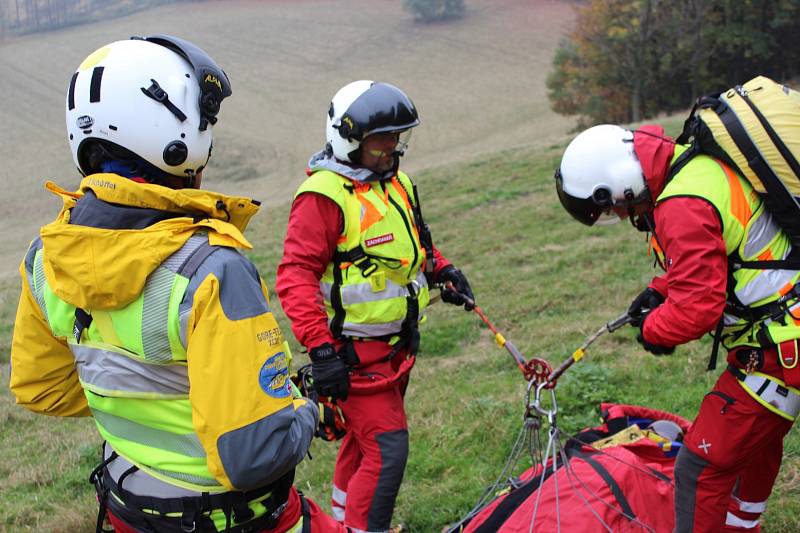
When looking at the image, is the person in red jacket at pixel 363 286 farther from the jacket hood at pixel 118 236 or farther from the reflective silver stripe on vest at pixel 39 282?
the jacket hood at pixel 118 236

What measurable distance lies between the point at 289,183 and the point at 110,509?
40.4 m

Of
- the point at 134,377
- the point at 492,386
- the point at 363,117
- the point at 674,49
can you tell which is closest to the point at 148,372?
the point at 134,377

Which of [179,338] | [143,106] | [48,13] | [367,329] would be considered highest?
[143,106]

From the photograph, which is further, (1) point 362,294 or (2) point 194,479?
(1) point 362,294

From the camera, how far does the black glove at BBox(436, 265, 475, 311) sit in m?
5.40

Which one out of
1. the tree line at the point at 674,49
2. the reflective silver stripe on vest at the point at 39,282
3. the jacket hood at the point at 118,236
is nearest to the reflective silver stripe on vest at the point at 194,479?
the jacket hood at the point at 118,236

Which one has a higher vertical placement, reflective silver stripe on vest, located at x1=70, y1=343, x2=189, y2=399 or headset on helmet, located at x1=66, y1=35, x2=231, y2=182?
headset on helmet, located at x1=66, y1=35, x2=231, y2=182

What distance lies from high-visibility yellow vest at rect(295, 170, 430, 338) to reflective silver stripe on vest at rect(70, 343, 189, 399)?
6.37 ft

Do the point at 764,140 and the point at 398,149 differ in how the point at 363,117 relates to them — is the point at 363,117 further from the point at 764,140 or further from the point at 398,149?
the point at 764,140

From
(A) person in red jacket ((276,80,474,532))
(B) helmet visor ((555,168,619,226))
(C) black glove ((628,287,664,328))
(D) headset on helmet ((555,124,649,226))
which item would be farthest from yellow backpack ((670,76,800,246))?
(A) person in red jacket ((276,80,474,532))

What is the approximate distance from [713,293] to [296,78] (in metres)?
65.6

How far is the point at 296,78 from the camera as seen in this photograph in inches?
2618

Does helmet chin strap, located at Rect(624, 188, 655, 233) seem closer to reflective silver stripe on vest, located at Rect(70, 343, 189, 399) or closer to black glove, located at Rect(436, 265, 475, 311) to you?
black glove, located at Rect(436, 265, 475, 311)

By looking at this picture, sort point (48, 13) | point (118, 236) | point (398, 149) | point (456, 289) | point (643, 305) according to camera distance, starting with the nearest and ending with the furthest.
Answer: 1. point (118, 236)
2. point (643, 305)
3. point (398, 149)
4. point (456, 289)
5. point (48, 13)
